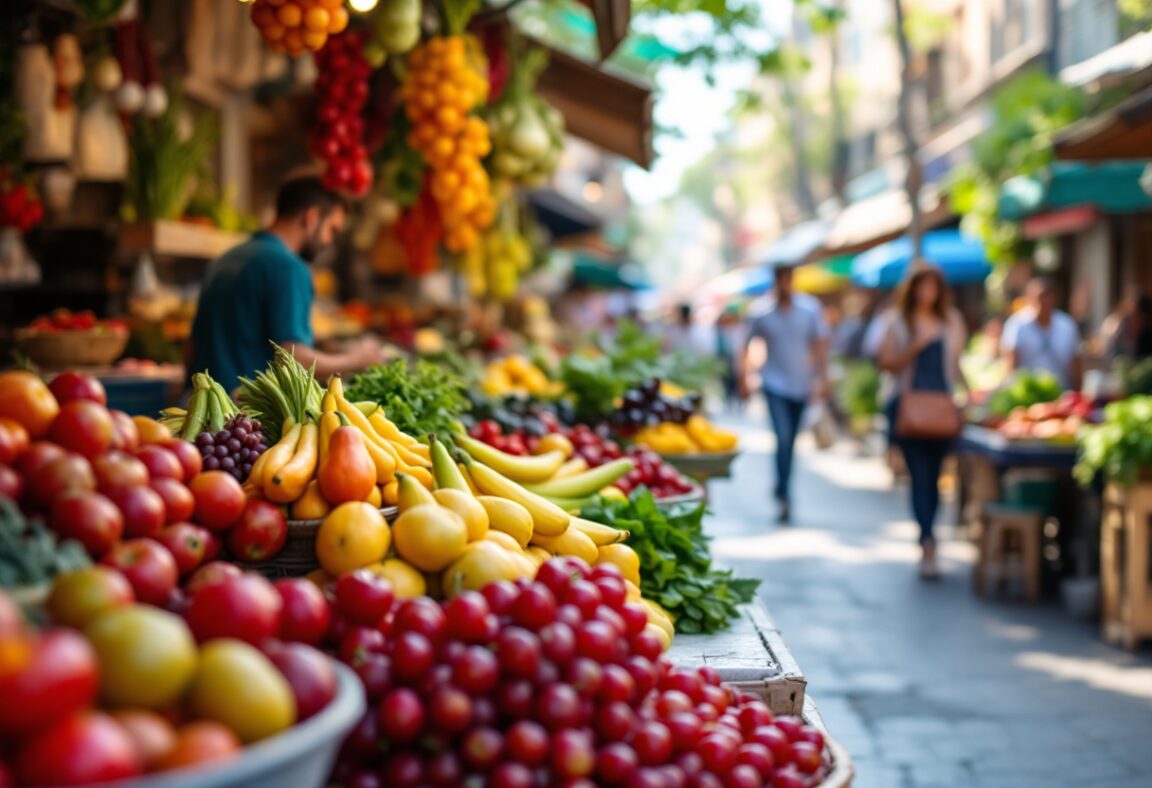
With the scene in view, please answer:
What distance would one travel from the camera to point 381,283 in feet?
42.1

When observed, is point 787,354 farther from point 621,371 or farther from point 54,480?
point 54,480

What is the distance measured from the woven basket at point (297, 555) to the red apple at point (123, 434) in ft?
1.29

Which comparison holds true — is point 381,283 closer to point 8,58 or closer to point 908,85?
point 908,85

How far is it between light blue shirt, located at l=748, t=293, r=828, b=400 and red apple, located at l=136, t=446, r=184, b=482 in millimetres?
8407

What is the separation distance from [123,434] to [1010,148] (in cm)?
1263

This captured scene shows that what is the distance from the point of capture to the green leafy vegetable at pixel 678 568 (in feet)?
11.1

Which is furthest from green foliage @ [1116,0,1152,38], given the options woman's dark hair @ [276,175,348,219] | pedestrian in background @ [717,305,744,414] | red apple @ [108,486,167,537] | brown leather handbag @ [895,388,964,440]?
pedestrian in background @ [717,305,744,414]

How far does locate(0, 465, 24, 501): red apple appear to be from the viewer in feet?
6.61

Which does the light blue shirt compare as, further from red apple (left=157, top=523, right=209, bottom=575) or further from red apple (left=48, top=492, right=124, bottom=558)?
red apple (left=48, top=492, right=124, bottom=558)

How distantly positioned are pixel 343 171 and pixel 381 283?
710 centimetres

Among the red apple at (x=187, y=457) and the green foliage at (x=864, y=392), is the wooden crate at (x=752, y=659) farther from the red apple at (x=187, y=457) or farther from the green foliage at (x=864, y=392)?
the green foliage at (x=864, y=392)

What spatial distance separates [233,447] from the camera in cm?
282

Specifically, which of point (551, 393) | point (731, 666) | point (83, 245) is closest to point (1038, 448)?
point (551, 393)

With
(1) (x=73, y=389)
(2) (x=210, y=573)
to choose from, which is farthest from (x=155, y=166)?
(2) (x=210, y=573)
